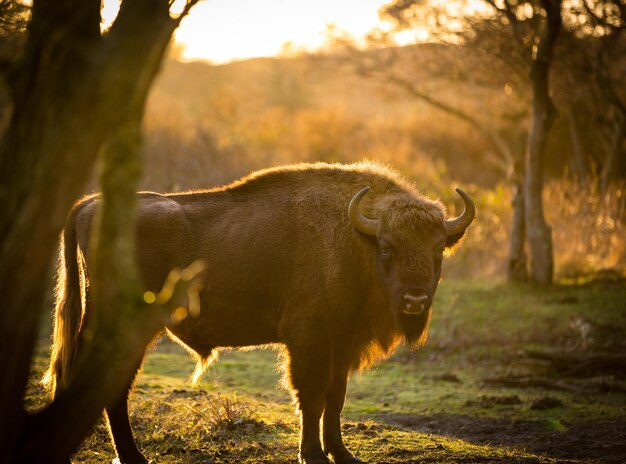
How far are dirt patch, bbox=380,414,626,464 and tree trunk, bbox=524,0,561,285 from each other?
5575mm

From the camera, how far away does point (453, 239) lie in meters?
6.75

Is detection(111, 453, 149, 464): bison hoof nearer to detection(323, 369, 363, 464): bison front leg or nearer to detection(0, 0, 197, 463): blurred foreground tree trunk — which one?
detection(323, 369, 363, 464): bison front leg

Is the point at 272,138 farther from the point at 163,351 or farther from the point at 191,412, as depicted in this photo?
the point at 191,412

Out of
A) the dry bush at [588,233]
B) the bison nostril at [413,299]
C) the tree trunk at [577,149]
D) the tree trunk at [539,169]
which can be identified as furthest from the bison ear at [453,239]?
the tree trunk at [577,149]

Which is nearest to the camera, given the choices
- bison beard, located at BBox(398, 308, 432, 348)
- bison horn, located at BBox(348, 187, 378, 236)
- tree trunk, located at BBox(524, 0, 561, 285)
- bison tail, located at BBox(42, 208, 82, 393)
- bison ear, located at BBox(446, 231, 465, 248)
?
bison tail, located at BBox(42, 208, 82, 393)

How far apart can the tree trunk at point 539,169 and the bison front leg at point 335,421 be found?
7817 millimetres

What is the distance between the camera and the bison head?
590cm

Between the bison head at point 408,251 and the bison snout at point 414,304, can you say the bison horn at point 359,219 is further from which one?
the bison snout at point 414,304

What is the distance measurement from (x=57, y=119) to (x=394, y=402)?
6153 millimetres

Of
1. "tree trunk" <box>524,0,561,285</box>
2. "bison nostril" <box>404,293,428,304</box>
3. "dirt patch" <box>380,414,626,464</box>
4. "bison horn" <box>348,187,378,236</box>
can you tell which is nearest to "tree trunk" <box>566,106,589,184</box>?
"tree trunk" <box>524,0,561,285</box>

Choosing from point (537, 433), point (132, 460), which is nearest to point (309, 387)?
point (132, 460)

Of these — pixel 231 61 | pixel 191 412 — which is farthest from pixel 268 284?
pixel 231 61

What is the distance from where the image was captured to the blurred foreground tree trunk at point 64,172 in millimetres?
3604

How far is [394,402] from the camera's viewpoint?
8.79 meters
